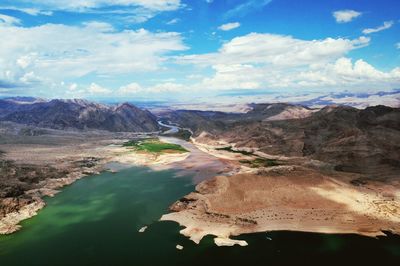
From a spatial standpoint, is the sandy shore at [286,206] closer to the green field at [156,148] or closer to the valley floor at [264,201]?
the valley floor at [264,201]

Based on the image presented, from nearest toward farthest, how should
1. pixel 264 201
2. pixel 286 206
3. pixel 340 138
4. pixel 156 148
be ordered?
pixel 286 206 → pixel 264 201 → pixel 340 138 → pixel 156 148

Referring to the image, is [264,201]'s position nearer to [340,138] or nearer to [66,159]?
[340,138]

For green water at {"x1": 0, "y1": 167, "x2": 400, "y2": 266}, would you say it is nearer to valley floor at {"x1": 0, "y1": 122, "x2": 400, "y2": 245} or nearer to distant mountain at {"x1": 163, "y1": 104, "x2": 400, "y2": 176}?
valley floor at {"x1": 0, "y1": 122, "x2": 400, "y2": 245}

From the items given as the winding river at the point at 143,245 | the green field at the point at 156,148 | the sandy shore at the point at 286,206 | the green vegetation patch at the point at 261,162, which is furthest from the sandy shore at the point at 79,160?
the sandy shore at the point at 286,206

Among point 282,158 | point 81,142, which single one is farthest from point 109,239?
point 81,142

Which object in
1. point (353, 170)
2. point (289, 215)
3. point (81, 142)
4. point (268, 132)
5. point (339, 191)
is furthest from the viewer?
point (81, 142)

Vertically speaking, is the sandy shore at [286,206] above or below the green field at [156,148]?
above

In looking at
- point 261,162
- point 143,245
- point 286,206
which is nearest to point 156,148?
point 261,162

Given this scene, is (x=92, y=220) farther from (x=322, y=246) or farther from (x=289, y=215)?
(x=322, y=246)
